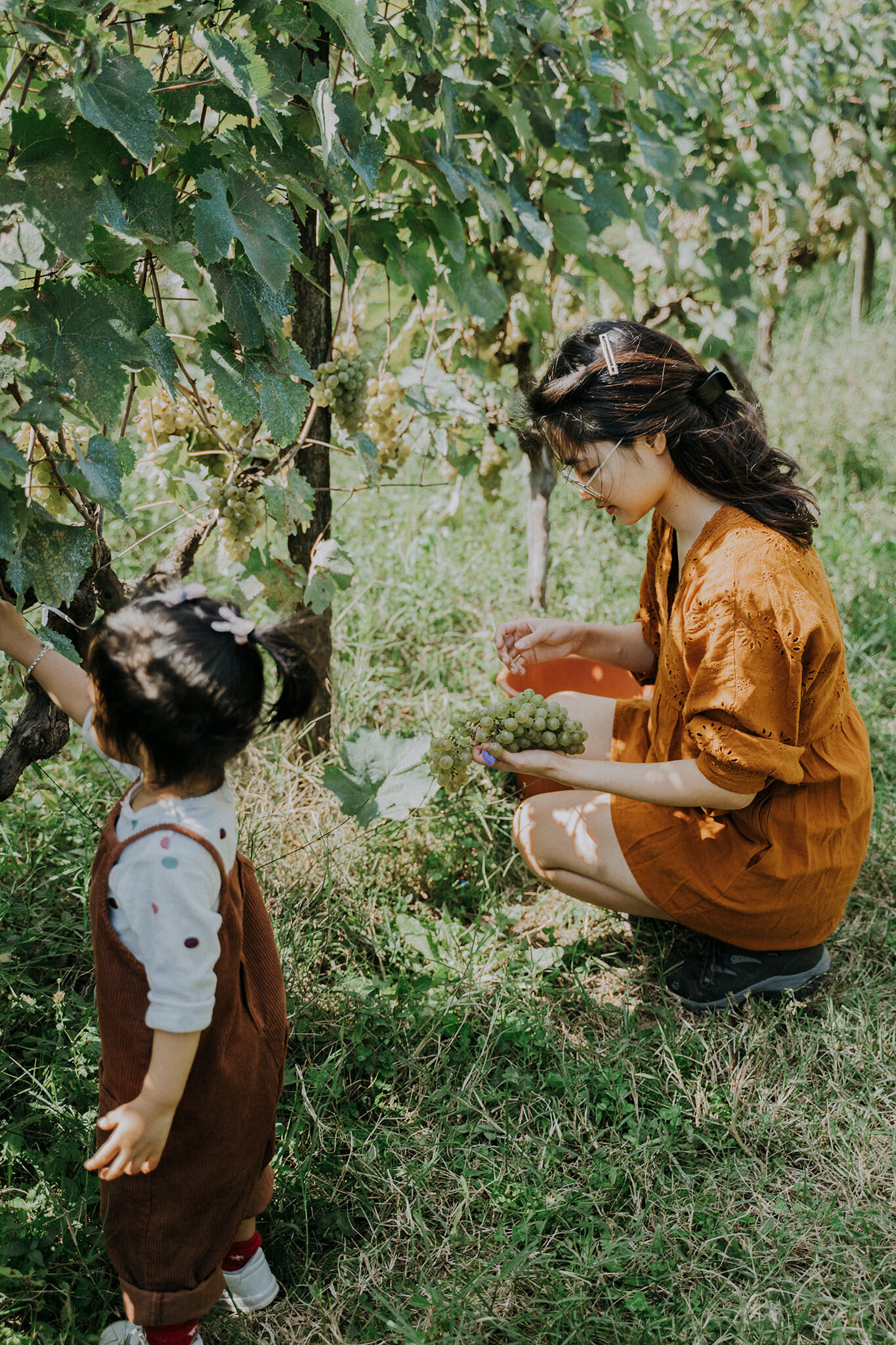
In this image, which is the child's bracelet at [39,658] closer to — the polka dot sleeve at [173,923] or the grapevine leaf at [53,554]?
the grapevine leaf at [53,554]

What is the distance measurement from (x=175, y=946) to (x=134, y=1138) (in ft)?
0.85

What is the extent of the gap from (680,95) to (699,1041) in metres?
2.39

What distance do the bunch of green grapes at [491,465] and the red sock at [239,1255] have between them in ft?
6.12

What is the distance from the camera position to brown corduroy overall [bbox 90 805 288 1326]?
4.40 ft

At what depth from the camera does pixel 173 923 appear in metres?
1.25

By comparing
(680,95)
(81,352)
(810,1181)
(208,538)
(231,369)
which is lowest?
(810,1181)

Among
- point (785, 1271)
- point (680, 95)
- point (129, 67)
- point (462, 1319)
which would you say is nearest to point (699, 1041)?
point (785, 1271)

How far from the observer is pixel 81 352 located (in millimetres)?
1354

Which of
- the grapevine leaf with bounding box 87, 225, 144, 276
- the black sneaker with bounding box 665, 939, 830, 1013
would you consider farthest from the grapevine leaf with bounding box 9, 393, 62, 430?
the black sneaker with bounding box 665, 939, 830, 1013

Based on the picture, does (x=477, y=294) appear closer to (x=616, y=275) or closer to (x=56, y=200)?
(x=616, y=275)

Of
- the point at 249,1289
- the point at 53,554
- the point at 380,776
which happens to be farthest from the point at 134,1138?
the point at 380,776

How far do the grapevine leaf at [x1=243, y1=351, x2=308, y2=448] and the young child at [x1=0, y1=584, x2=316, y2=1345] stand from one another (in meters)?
0.42

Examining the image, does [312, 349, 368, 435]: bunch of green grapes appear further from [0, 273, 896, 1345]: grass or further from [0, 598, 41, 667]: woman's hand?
[0, 273, 896, 1345]: grass

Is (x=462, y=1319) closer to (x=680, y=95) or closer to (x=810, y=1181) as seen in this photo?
(x=810, y=1181)
